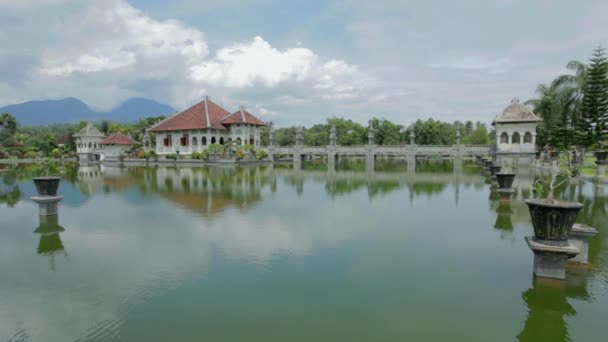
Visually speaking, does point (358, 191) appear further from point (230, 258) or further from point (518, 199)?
point (230, 258)

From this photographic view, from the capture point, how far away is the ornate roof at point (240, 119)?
42.9 m

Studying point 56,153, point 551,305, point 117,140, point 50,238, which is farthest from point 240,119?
point 551,305

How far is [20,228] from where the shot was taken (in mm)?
9117

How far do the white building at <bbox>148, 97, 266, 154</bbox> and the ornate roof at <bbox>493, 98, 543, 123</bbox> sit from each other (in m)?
25.2

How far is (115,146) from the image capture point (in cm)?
Result: 4653

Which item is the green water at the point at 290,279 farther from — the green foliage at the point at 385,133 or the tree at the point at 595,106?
the green foliage at the point at 385,133

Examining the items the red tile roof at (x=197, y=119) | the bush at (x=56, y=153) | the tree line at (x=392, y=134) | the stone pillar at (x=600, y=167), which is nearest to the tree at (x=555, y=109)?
the stone pillar at (x=600, y=167)

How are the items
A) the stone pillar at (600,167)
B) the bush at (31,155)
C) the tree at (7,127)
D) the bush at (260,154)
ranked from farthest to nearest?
the tree at (7,127) → the bush at (31,155) → the bush at (260,154) → the stone pillar at (600,167)

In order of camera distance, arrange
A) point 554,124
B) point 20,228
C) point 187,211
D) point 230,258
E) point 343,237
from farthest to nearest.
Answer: point 554,124 < point 187,211 < point 20,228 < point 343,237 < point 230,258

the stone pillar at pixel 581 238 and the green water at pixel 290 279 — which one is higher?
the stone pillar at pixel 581 238

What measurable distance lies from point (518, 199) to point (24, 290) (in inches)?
524

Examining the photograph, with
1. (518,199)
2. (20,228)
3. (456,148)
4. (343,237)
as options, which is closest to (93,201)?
(20,228)

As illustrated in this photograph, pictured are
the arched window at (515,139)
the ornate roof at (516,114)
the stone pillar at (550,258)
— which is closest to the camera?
the stone pillar at (550,258)

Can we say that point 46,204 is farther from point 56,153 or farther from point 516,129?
point 56,153
